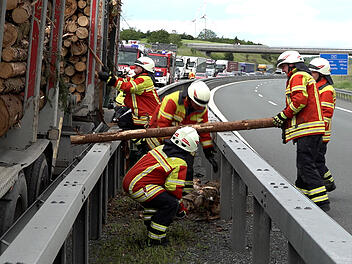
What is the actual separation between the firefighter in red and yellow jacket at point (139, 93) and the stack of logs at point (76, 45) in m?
0.35

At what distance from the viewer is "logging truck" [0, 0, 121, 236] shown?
18.0ft

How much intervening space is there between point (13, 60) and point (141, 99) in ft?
14.2

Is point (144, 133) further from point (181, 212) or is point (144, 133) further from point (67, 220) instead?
point (67, 220)

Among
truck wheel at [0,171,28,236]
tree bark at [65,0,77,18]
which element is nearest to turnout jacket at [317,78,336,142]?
tree bark at [65,0,77,18]

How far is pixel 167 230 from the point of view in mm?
6434

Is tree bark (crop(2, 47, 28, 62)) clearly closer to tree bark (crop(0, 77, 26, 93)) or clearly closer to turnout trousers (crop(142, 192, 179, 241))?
tree bark (crop(0, 77, 26, 93))

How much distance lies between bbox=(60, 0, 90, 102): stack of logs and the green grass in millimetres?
3017

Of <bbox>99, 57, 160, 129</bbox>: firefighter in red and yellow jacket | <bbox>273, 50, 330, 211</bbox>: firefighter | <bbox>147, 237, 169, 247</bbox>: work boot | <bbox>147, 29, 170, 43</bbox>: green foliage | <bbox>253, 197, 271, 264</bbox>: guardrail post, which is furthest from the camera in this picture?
<bbox>147, 29, 170, 43</bbox>: green foliage

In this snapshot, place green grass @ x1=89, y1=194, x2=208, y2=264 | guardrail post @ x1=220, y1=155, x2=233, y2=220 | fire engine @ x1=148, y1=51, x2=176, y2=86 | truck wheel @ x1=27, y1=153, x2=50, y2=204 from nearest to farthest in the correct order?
green grass @ x1=89, y1=194, x2=208, y2=264, truck wheel @ x1=27, y1=153, x2=50, y2=204, guardrail post @ x1=220, y1=155, x2=233, y2=220, fire engine @ x1=148, y1=51, x2=176, y2=86

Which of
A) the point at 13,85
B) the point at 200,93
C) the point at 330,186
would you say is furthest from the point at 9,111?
the point at 330,186

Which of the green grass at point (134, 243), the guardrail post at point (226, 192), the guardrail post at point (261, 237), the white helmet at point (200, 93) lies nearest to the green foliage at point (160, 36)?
the white helmet at point (200, 93)

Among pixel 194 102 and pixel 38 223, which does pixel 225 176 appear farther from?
pixel 38 223

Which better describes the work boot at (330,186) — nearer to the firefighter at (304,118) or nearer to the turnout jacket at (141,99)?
the firefighter at (304,118)

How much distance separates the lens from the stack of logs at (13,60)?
5457mm
